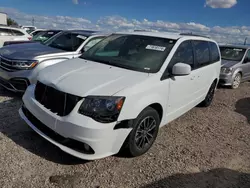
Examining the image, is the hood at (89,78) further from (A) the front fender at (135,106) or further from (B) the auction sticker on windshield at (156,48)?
(B) the auction sticker on windshield at (156,48)

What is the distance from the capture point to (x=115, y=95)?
281cm

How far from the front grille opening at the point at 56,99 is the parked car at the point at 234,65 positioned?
23.0 ft

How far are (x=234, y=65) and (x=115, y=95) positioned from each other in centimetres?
721

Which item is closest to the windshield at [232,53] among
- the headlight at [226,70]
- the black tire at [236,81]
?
the black tire at [236,81]

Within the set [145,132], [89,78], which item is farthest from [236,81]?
[89,78]

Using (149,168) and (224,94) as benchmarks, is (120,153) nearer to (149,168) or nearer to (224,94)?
(149,168)

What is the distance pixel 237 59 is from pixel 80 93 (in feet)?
26.8

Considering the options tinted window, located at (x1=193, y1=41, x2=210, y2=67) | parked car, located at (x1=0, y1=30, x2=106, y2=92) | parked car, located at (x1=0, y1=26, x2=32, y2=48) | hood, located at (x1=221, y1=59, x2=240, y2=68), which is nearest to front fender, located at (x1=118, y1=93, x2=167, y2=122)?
tinted window, located at (x1=193, y1=41, x2=210, y2=67)

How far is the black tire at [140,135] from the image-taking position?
3.06 meters

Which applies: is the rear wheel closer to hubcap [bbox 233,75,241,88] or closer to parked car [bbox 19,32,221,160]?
hubcap [bbox 233,75,241,88]

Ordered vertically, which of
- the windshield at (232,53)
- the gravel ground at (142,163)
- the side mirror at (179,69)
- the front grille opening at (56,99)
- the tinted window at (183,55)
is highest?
the tinted window at (183,55)

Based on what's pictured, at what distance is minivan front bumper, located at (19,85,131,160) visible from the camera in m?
2.70

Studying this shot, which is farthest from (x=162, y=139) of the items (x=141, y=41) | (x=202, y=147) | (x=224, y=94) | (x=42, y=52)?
(x=224, y=94)

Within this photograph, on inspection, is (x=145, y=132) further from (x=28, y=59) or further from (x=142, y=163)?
(x=28, y=59)
